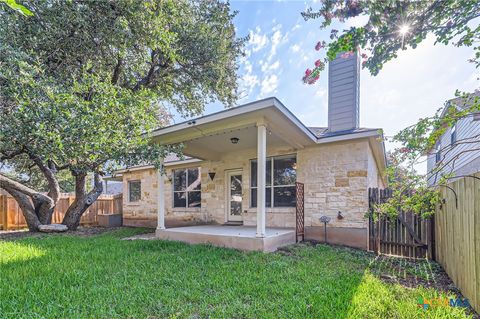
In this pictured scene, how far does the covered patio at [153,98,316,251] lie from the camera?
532cm

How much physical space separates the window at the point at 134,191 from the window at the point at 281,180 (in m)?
6.77

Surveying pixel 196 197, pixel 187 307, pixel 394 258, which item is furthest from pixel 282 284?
pixel 196 197

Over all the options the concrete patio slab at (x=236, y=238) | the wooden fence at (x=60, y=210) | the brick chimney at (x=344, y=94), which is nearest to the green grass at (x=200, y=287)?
the concrete patio slab at (x=236, y=238)

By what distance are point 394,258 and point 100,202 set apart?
531 inches

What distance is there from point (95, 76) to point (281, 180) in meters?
5.73

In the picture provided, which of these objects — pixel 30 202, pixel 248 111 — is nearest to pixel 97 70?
pixel 30 202

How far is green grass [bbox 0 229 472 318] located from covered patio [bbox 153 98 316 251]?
2.43 feet

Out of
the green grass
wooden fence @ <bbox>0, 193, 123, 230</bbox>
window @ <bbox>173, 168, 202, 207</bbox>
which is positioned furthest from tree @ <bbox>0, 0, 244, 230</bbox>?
window @ <bbox>173, 168, 202, 207</bbox>

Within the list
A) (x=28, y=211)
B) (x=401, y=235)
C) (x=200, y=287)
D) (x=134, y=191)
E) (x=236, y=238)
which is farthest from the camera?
(x=134, y=191)

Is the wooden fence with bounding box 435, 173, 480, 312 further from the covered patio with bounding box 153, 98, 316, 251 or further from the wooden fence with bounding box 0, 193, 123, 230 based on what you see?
the wooden fence with bounding box 0, 193, 123, 230

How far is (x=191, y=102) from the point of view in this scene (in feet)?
36.3

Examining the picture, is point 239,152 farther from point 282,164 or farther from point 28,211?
point 28,211

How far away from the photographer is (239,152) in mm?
8453

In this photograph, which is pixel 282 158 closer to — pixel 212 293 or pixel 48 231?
pixel 212 293
